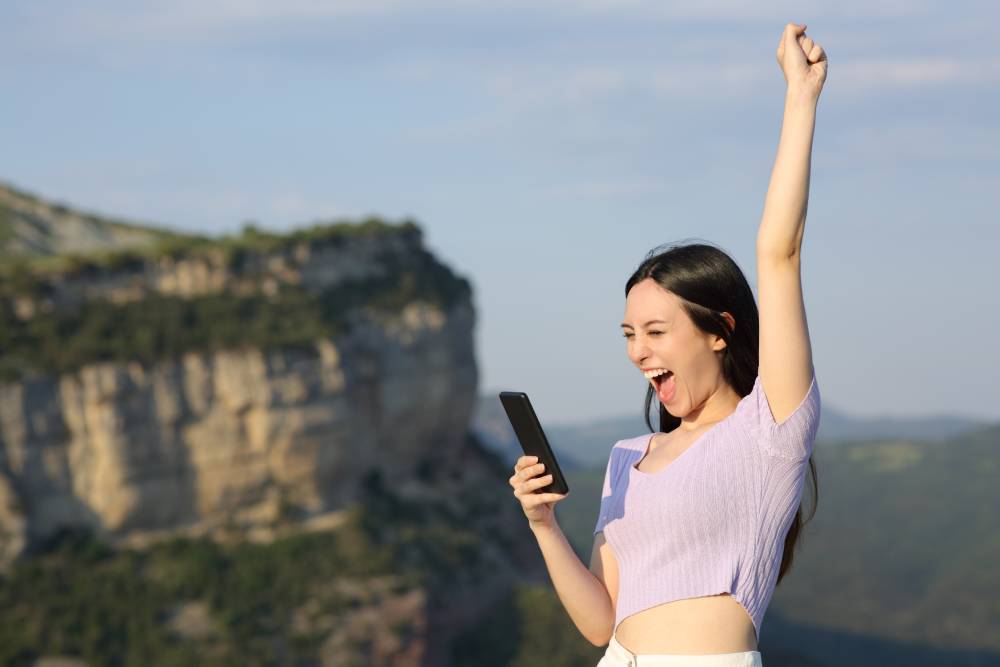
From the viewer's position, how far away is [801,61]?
4.12 metres

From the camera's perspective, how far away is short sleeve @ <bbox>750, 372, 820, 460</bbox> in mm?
4121

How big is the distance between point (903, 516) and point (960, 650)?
114 ft

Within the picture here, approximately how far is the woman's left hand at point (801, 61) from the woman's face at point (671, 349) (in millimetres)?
753

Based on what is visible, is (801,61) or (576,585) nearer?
(801,61)

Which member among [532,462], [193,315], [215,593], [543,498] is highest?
[532,462]

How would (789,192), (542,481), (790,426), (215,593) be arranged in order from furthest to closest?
1. (215,593)
2. (542,481)
3. (790,426)
4. (789,192)

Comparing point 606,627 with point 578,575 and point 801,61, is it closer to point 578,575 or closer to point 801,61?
point 578,575

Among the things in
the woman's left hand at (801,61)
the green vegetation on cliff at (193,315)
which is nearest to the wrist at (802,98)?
the woman's left hand at (801,61)

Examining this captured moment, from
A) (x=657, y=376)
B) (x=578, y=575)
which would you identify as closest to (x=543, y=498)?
(x=578, y=575)

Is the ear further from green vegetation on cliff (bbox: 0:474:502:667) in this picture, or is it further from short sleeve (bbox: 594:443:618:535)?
green vegetation on cliff (bbox: 0:474:502:667)

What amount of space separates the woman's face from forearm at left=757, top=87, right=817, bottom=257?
0.45 m

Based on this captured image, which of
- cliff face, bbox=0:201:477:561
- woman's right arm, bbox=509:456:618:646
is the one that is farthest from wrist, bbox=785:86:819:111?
cliff face, bbox=0:201:477:561

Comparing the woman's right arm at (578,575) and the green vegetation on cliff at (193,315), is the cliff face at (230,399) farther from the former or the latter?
the woman's right arm at (578,575)

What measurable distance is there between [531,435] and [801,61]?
1.34 meters
